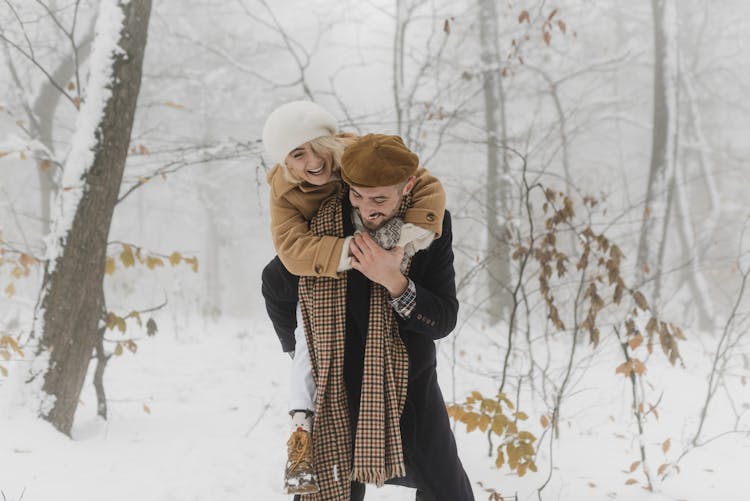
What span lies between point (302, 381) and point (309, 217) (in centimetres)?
51

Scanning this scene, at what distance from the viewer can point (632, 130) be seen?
63.4ft

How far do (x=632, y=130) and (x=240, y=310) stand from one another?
56.3 feet

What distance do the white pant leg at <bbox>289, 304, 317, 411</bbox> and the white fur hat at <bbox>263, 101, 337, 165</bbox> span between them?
503mm

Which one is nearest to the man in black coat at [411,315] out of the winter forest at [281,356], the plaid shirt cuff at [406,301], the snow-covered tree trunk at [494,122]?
the plaid shirt cuff at [406,301]

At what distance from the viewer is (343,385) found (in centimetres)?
154

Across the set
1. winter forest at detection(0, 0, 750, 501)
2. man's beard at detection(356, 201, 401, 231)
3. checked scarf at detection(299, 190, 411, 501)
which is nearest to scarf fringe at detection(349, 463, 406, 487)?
checked scarf at detection(299, 190, 411, 501)

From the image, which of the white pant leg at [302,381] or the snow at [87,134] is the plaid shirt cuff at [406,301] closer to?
the white pant leg at [302,381]

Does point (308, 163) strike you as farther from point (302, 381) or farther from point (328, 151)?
point (302, 381)

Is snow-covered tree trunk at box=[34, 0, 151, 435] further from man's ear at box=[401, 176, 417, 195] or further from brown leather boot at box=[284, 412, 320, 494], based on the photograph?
man's ear at box=[401, 176, 417, 195]

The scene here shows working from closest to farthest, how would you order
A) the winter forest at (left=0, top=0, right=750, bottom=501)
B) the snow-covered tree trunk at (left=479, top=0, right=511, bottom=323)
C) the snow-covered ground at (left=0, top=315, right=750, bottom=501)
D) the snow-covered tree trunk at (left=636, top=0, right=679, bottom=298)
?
the snow-covered ground at (left=0, top=315, right=750, bottom=501) → the winter forest at (left=0, top=0, right=750, bottom=501) → the snow-covered tree trunk at (left=636, top=0, right=679, bottom=298) → the snow-covered tree trunk at (left=479, top=0, right=511, bottom=323)

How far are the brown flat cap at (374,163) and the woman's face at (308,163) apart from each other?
167 millimetres

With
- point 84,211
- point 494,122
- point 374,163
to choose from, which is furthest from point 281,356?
point 374,163

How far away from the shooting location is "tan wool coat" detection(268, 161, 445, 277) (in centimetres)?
138

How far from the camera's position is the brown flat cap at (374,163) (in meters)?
1.28
